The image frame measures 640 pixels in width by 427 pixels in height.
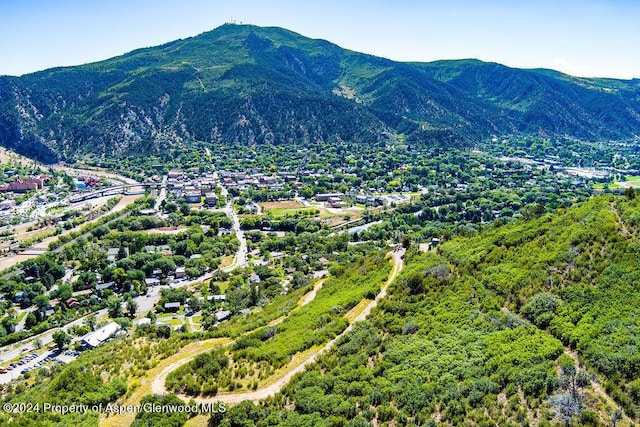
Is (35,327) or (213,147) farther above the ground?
(213,147)

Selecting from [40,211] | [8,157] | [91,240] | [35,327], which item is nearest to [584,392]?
[35,327]

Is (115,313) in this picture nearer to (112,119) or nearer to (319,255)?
(319,255)

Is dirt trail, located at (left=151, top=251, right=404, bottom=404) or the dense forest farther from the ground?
the dense forest

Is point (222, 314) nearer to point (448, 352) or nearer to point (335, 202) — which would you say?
point (448, 352)

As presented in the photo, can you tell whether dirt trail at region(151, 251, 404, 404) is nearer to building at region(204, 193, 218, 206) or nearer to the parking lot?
the parking lot

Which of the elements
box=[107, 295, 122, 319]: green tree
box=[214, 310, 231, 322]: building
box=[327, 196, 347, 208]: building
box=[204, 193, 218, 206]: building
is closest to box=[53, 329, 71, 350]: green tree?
box=[107, 295, 122, 319]: green tree

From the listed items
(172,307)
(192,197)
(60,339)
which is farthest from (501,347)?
(192,197)
